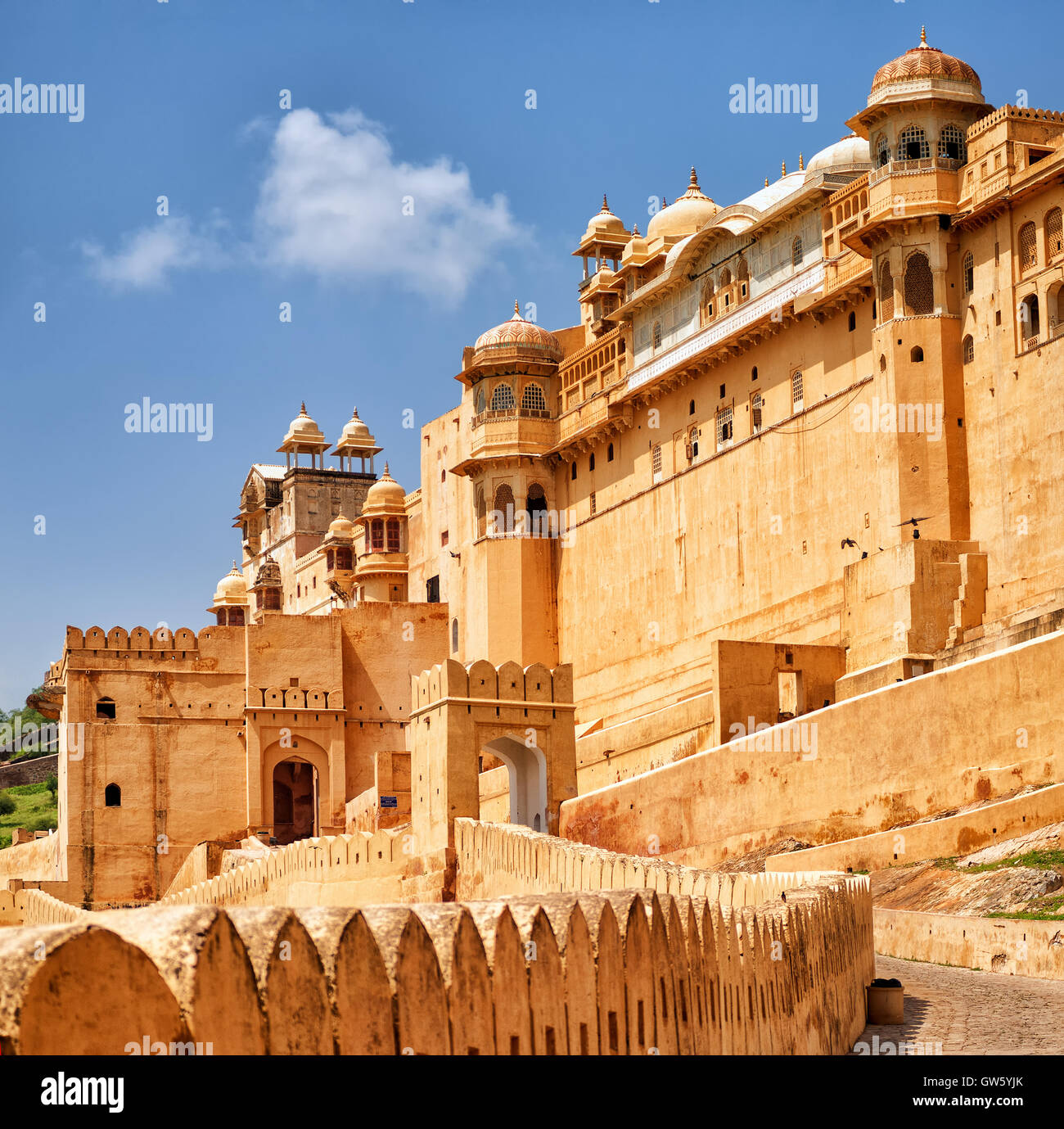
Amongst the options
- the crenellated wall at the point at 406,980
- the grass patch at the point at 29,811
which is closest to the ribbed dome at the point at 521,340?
the grass patch at the point at 29,811

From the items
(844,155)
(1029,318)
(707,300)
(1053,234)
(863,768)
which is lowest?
(863,768)

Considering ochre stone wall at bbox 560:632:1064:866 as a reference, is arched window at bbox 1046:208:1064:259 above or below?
above

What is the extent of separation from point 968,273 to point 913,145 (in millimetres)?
2431

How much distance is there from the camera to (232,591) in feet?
226

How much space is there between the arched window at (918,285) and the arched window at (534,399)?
15895 mm

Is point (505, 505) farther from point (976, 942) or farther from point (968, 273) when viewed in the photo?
point (976, 942)

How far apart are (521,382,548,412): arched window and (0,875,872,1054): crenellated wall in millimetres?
35888

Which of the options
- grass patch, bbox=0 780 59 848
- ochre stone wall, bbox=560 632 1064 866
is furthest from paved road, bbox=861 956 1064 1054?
grass patch, bbox=0 780 59 848

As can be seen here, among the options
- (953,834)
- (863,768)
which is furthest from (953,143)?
(953,834)

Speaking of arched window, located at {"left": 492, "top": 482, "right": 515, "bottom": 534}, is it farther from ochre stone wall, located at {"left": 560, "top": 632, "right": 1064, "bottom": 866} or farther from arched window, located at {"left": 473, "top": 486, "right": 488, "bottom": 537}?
ochre stone wall, located at {"left": 560, "top": 632, "right": 1064, "bottom": 866}

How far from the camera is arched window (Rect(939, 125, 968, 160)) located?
32.8 meters
